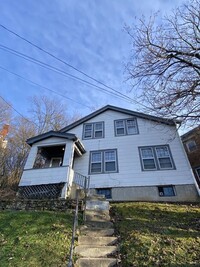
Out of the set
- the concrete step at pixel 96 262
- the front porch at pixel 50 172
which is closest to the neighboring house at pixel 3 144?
the front porch at pixel 50 172

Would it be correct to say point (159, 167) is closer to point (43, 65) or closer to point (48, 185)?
point (48, 185)

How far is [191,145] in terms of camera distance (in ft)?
58.9

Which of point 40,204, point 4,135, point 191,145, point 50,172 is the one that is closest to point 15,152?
point 4,135

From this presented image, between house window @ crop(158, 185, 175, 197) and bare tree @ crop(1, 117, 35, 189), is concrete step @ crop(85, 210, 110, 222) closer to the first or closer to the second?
house window @ crop(158, 185, 175, 197)

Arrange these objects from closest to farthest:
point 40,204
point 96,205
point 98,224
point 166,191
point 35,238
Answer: point 35,238, point 98,224, point 96,205, point 40,204, point 166,191

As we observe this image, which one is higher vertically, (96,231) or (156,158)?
(156,158)

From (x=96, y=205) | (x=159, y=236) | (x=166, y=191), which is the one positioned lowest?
(x=159, y=236)

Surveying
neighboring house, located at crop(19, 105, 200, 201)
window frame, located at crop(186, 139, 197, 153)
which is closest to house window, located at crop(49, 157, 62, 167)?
neighboring house, located at crop(19, 105, 200, 201)

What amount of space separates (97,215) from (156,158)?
6.34 metres

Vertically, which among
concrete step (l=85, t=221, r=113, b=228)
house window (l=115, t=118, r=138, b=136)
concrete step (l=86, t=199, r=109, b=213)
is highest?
house window (l=115, t=118, r=138, b=136)

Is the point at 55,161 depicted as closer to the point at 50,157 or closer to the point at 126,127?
the point at 50,157

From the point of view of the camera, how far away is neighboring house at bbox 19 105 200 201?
10405mm

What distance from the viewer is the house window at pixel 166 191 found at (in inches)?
412

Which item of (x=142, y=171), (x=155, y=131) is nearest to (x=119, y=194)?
(x=142, y=171)
